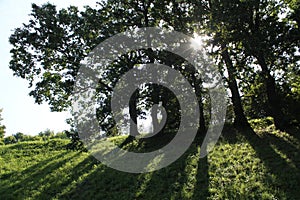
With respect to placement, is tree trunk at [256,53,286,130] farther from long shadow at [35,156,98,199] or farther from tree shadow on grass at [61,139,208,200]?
long shadow at [35,156,98,199]

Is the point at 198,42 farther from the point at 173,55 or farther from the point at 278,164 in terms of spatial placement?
the point at 278,164

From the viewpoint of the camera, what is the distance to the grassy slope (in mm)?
13664

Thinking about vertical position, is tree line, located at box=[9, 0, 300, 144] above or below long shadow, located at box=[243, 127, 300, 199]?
above

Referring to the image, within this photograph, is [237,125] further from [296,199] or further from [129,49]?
[296,199]

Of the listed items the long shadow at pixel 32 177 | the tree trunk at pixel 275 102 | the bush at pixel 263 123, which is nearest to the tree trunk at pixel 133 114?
the long shadow at pixel 32 177

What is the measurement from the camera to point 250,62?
76.7ft

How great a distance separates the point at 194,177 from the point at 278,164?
14.6 ft

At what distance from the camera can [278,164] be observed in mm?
15477

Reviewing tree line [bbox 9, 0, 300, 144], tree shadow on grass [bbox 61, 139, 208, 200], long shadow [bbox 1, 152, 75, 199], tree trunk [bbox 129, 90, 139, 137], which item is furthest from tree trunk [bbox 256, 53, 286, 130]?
long shadow [bbox 1, 152, 75, 199]

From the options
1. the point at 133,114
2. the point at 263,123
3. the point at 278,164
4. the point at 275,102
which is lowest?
the point at 278,164

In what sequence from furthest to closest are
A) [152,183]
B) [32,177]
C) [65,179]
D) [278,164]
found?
[32,177] → [65,179] → [152,183] → [278,164]

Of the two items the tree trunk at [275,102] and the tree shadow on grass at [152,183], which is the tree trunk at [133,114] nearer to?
the tree shadow on grass at [152,183]

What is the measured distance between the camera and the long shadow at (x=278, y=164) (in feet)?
41.2

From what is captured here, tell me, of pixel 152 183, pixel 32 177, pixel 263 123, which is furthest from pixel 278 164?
pixel 32 177
